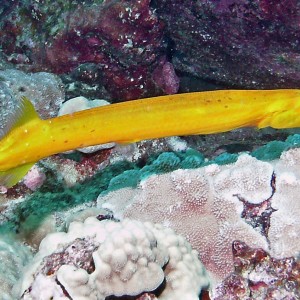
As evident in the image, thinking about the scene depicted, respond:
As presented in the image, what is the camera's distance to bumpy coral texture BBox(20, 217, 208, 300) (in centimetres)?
258

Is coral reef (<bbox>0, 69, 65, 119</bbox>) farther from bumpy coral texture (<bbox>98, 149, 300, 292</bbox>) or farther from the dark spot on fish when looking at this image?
bumpy coral texture (<bbox>98, 149, 300, 292</bbox>)

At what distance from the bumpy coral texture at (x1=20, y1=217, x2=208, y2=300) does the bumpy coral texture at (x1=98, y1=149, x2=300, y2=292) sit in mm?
527

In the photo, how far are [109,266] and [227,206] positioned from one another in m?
1.26

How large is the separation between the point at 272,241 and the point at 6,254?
2.18 meters

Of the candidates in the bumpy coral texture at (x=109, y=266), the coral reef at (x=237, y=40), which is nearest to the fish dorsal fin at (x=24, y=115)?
the bumpy coral texture at (x=109, y=266)

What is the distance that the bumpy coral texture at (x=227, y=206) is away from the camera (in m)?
3.34

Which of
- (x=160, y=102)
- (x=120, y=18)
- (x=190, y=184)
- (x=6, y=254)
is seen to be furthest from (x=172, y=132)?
(x=120, y=18)

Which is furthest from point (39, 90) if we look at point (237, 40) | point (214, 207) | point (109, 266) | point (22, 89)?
point (109, 266)

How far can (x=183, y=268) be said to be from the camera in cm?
292

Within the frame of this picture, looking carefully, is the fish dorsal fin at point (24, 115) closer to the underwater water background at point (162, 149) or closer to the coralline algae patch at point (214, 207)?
the underwater water background at point (162, 149)

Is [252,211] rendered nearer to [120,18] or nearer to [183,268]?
[183,268]

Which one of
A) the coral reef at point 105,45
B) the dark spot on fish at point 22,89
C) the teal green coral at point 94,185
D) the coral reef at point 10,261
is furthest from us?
the coral reef at point 105,45

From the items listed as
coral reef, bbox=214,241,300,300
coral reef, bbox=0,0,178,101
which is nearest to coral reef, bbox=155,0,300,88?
coral reef, bbox=0,0,178,101

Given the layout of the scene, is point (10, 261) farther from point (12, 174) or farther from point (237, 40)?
point (237, 40)
